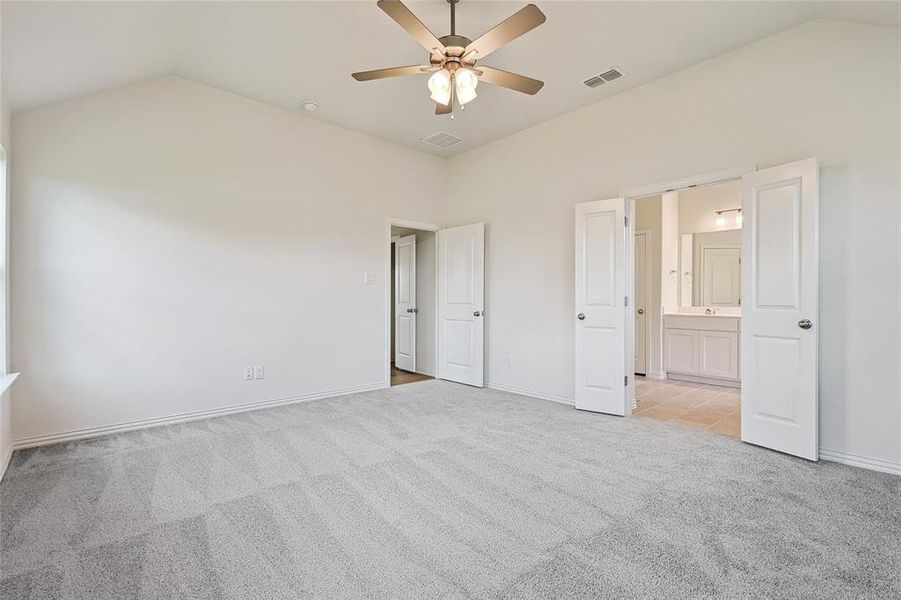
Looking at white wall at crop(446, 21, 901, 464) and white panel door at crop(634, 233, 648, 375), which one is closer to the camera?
Result: white wall at crop(446, 21, 901, 464)

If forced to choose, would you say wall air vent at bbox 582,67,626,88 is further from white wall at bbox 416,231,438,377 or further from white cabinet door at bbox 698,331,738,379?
white cabinet door at bbox 698,331,738,379

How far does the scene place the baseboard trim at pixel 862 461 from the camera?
2617mm

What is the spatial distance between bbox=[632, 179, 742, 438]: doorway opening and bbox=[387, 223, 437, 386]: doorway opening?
2.88 m

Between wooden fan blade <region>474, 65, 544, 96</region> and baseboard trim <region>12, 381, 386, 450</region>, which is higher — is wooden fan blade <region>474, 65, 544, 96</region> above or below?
above

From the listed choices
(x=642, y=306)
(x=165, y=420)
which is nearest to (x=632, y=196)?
(x=642, y=306)

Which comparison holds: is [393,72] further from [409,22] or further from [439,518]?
[439,518]

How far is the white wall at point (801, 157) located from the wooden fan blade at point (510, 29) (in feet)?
6.59

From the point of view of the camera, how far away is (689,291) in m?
6.25

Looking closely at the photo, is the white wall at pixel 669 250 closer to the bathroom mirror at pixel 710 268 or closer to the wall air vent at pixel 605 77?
the bathroom mirror at pixel 710 268

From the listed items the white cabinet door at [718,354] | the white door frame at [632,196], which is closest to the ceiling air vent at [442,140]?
the white door frame at [632,196]

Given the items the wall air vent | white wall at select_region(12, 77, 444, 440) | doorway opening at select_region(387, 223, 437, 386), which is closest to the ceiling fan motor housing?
the wall air vent

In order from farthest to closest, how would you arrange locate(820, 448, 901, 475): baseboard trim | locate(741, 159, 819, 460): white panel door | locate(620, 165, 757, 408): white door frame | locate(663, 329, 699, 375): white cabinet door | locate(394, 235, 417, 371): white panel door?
locate(394, 235, 417, 371): white panel door < locate(663, 329, 699, 375): white cabinet door < locate(620, 165, 757, 408): white door frame < locate(741, 159, 819, 460): white panel door < locate(820, 448, 901, 475): baseboard trim

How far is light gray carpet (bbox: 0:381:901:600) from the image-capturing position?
1.60 m

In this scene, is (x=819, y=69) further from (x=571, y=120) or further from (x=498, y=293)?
(x=498, y=293)
